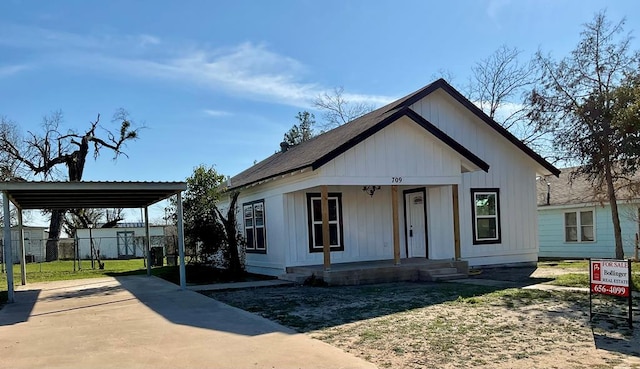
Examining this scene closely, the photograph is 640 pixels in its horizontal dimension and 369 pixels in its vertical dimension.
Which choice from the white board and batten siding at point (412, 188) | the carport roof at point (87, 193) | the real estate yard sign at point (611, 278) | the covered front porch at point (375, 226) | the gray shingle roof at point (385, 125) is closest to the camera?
the real estate yard sign at point (611, 278)

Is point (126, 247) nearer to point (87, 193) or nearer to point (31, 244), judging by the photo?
point (31, 244)

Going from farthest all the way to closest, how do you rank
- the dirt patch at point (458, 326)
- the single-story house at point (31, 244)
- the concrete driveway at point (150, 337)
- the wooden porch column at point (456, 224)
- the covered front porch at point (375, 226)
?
1. the single-story house at point (31, 244)
2. the covered front porch at point (375, 226)
3. the wooden porch column at point (456, 224)
4. the concrete driveway at point (150, 337)
5. the dirt patch at point (458, 326)

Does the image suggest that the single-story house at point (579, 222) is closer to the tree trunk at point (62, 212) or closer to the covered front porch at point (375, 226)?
the covered front porch at point (375, 226)

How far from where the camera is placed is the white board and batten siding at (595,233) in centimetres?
2139

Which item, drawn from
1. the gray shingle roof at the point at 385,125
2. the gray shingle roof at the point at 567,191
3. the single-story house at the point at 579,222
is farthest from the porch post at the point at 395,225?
the gray shingle roof at the point at 567,191

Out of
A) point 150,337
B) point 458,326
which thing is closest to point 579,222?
point 458,326

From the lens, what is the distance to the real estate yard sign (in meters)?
7.62

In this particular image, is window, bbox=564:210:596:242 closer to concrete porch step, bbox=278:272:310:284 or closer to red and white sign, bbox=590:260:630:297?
concrete porch step, bbox=278:272:310:284

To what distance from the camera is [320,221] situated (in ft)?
52.4

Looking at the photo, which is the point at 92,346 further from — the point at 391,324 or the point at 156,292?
the point at 156,292

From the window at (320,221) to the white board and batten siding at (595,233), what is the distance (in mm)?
10527

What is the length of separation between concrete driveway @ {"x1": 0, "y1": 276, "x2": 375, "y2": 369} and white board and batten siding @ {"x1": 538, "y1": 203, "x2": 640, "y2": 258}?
16.4m

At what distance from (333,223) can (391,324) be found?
8047mm

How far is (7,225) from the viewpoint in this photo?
1188 cm
